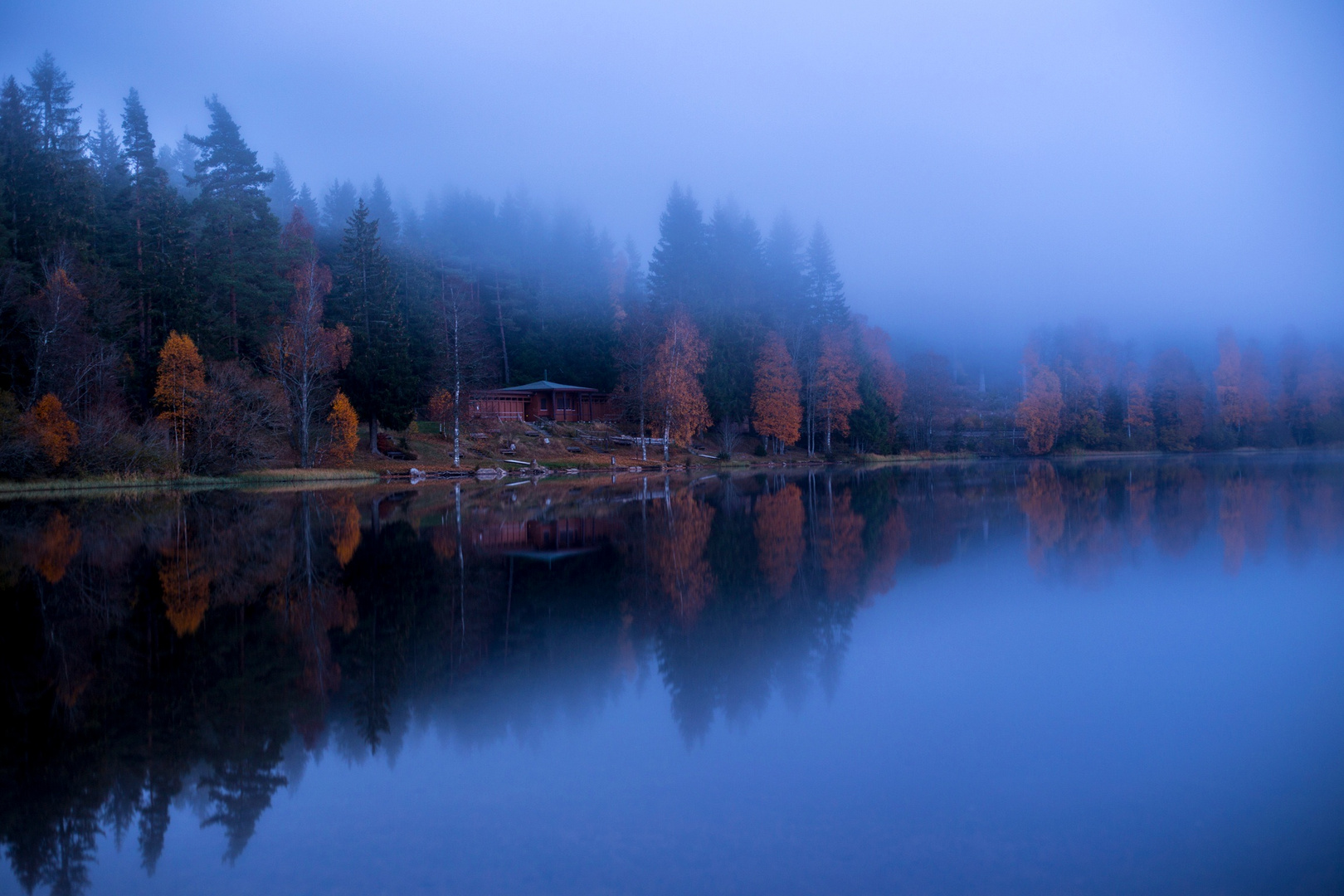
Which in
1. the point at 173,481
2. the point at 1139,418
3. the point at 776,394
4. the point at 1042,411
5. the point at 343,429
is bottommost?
the point at 173,481

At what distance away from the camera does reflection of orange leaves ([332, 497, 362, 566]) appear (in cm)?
1396

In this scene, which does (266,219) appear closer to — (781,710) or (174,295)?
(174,295)

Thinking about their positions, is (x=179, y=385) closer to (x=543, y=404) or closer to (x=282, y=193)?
(x=543, y=404)

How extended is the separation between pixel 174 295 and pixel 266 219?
10.5m

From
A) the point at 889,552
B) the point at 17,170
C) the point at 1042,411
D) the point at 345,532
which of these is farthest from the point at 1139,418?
the point at 17,170

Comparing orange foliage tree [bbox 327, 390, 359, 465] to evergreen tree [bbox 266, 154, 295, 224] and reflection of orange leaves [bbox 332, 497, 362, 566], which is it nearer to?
reflection of orange leaves [bbox 332, 497, 362, 566]

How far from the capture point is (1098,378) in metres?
63.9

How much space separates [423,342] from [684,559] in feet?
116

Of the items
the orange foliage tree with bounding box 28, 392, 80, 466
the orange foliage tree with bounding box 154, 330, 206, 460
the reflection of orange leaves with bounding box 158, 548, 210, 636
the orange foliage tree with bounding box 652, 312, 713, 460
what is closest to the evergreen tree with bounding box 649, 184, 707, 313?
the orange foliage tree with bounding box 652, 312, 713, 460

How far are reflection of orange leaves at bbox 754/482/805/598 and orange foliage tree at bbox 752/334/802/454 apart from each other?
25.0 m

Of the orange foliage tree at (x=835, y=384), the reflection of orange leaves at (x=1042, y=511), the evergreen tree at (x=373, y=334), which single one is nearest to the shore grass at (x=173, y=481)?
the evergreen tree at (x=373, y=334)

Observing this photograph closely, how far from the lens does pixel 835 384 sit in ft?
174

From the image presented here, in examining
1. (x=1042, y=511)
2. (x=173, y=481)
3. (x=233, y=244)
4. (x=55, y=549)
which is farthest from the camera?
(x=233, y=244)

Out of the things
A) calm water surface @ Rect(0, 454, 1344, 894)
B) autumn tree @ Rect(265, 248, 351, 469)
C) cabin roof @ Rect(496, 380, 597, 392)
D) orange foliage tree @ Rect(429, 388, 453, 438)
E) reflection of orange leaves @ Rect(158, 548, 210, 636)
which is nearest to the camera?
calm water surface @ Rect(0, 454, 1344, 894)
